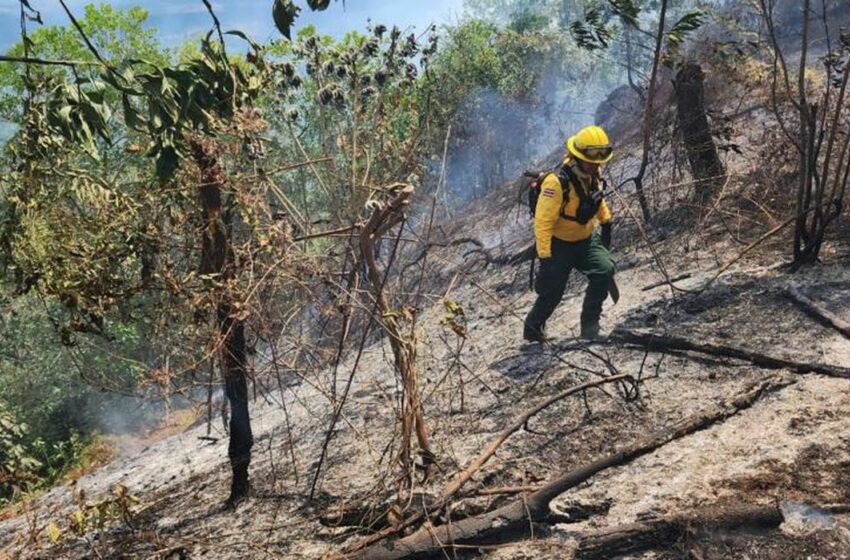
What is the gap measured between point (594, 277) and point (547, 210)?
2.19 feet

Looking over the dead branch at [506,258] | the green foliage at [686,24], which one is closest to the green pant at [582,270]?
the green foliage at [686,24]

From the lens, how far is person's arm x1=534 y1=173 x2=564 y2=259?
521cm

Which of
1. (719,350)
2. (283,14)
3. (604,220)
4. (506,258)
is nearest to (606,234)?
(604,220)

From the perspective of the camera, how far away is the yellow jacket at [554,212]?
522 centimetres

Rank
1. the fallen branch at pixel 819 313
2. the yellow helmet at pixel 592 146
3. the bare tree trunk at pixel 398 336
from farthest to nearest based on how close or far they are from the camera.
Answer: the yellow helmet at pixel 592 146
the fallen branch at pixel 819 313
the bare tree trunk at pixel 398 336

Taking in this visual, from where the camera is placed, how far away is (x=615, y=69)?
115 ft

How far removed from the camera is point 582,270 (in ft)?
18.1

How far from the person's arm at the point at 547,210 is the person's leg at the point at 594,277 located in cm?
37

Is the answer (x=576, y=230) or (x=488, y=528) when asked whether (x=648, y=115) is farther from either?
(x=488, y=528)

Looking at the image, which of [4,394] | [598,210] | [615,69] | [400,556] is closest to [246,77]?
[400,556]

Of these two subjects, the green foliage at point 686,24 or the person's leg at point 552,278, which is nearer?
the person's leg at point 552,278

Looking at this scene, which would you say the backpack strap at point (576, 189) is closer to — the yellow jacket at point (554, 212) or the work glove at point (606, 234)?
the yellow jacket at point (554, 212)

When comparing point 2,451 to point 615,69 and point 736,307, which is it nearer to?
point 736,307

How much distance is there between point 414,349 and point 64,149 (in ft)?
5.71
